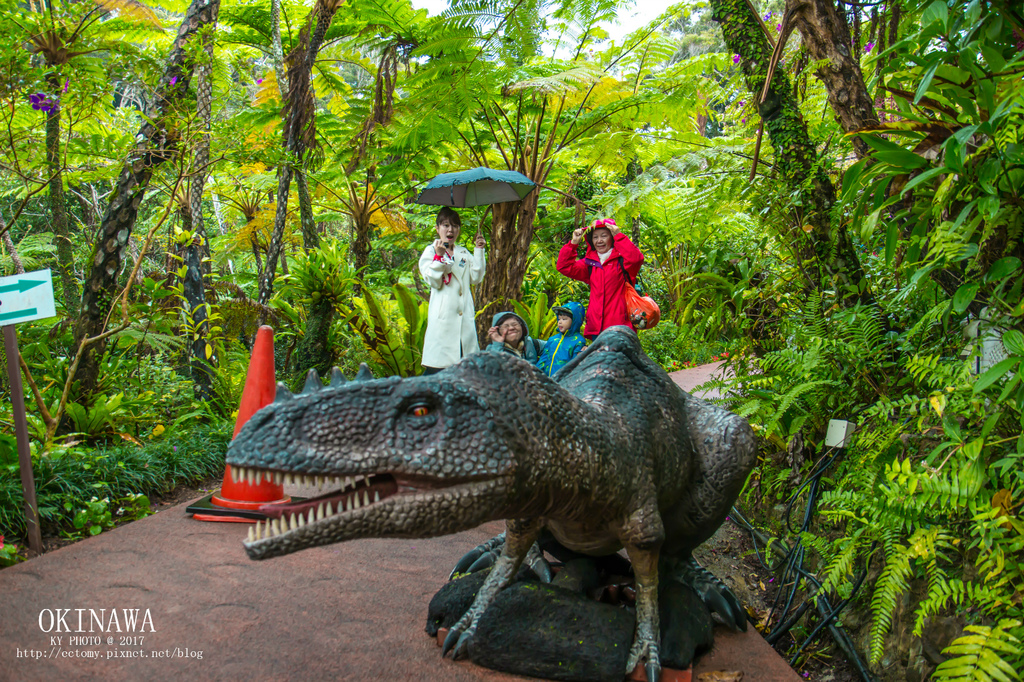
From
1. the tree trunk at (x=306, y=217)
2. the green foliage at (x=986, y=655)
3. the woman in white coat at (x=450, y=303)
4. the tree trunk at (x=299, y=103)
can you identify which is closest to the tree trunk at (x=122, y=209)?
the tree trunk at (x=299, y=103)

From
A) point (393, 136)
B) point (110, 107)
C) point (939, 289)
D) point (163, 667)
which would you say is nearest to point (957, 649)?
point (939, 289)

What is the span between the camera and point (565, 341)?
5.10 m

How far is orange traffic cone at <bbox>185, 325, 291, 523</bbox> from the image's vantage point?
4.32 metres

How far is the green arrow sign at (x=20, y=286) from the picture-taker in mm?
3494

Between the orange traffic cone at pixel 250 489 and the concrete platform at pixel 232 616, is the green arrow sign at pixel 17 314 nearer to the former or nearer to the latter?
the orange traffic cone at pixel 250 489

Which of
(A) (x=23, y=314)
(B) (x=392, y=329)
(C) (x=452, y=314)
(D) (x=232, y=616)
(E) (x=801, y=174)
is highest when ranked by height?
(E) (x=801, y=174)

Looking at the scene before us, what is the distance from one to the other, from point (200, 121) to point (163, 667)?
197 inches

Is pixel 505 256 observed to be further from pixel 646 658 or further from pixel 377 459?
pixel 377 459

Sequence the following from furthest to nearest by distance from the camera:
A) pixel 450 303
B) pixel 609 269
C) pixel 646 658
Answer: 1. pixel 450 303
2. pixel 609 269
3. pixel 646 658

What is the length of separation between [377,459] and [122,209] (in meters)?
5.02

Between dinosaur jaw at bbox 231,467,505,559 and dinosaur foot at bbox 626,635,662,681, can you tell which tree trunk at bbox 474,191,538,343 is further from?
dinosaur jaw at bbox 231,467,505,559

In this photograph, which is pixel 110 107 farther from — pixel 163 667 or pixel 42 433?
pixel 163 667

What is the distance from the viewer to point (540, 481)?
2025mm

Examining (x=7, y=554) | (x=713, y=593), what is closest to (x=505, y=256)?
(x=713, y=593)
